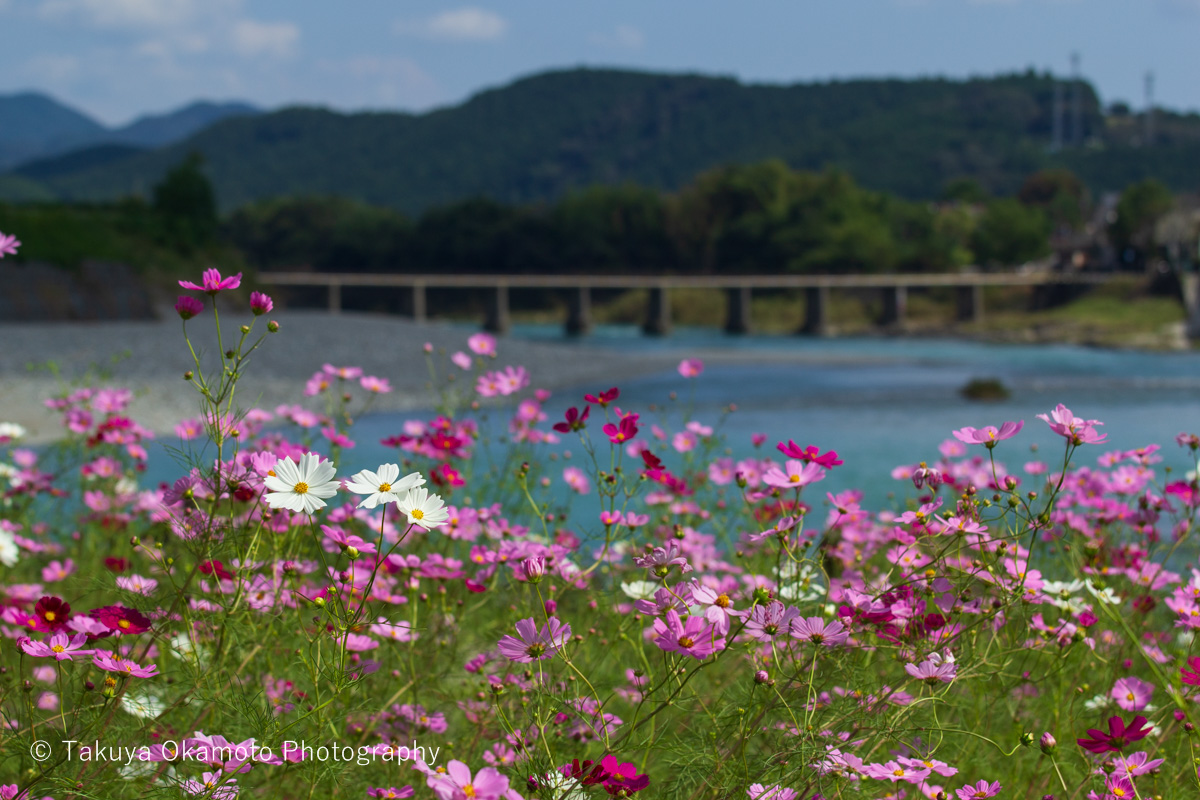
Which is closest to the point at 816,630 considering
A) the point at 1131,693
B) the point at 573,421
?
the point at 573,421

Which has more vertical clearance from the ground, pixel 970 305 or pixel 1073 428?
pixel 1073 428

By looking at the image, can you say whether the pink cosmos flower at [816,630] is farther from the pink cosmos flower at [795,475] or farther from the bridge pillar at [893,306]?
the bridge pillar at [893,306]

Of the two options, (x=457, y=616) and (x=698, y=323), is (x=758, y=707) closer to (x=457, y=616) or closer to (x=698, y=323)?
(x=457, y=616)

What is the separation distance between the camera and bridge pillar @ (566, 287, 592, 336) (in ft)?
187

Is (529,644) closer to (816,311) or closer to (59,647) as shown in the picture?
(59,647)

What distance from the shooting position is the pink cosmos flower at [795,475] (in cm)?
175

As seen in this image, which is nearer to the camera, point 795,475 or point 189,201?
point 795,475

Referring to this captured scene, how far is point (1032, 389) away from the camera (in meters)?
Answer: 25.4

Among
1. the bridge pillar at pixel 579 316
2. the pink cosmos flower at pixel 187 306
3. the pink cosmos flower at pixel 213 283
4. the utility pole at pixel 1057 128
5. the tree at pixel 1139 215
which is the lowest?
the bridge pillar at pixel 579 316

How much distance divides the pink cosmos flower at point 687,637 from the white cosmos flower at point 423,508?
355 mm

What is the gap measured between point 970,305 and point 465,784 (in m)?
63.9

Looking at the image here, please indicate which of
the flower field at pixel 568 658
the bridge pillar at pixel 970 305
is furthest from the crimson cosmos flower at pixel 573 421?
the bridge pillar at pixel 970 305

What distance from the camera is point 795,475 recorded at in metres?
1.81

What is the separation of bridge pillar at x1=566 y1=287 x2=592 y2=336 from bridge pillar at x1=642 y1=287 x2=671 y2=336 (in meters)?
3.53
